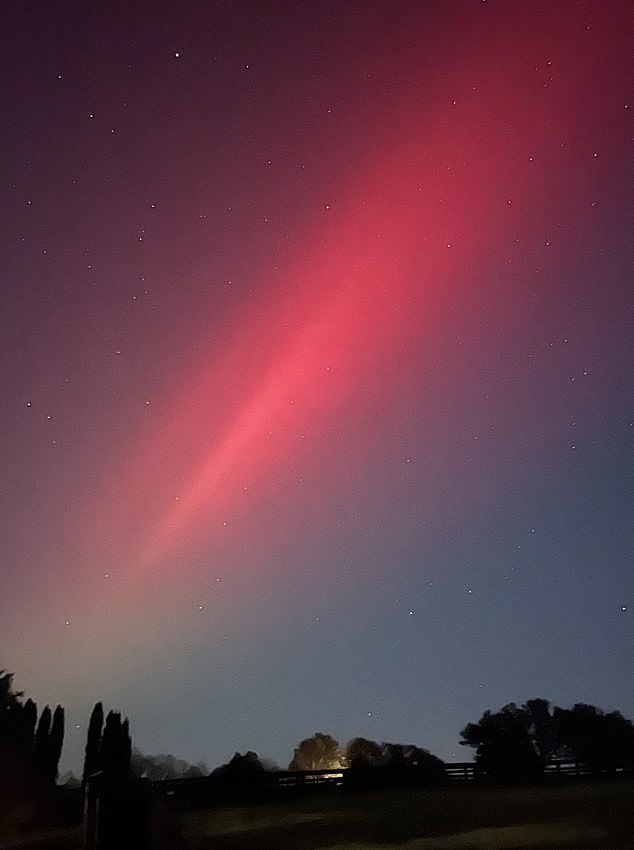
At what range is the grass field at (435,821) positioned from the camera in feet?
22.9

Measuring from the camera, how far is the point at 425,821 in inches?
297

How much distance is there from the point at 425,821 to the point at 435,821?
105 millimetres

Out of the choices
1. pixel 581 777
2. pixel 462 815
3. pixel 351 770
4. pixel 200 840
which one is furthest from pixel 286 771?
pixel 581 777

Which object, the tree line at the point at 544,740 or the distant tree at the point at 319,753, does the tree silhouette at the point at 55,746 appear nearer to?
the distant tree at the point at 319,753

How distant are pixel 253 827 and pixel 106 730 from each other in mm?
4525

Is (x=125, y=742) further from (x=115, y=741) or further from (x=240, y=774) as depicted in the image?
(x=240, y=774)

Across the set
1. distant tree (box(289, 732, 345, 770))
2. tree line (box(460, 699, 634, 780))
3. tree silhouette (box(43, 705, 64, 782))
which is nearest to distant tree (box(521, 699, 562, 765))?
tree line (box(460, 699, 634, 780))

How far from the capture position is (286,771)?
8.81m

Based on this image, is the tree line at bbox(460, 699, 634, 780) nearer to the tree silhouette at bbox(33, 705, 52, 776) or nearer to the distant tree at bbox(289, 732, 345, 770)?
the distant tree at bbox(289, 732, 345, 770)

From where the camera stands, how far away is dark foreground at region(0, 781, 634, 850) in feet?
23.0

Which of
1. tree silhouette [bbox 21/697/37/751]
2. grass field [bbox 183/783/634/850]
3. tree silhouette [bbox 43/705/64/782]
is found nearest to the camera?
grass field [bbox 183/783/634/850]

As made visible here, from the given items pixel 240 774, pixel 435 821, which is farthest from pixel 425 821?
pixel 240 774

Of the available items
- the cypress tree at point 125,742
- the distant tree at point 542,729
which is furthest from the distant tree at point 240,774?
the distant tree at point 542,729

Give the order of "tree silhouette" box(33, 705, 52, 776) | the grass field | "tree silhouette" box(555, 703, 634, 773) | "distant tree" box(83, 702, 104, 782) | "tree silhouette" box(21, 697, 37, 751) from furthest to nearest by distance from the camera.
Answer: "tree silhouette" box(21, 697, 37, 751)
"tree silhouette" box(33, 705, 52, 776)
"distant tree" box(83, 702, 104, 782)
"tree silhouette" box(555, 703, 634, 773)
the grass field
